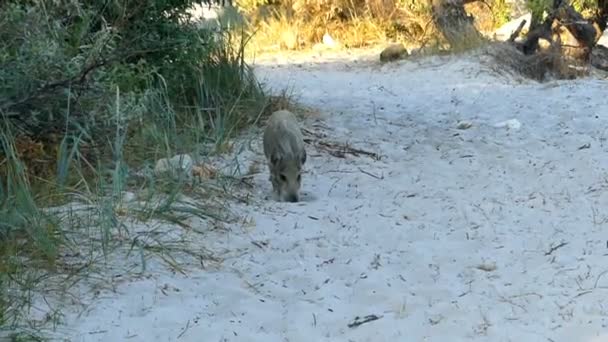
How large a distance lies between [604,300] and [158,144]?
340cm

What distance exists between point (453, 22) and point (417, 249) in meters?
8.00

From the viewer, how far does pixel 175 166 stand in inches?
231

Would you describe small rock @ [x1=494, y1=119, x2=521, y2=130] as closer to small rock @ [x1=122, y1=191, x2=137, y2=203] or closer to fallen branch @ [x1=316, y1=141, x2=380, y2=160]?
fallen branch @ [x1=316, y1=141, x2=380, y2=160]

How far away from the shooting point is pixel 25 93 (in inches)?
193

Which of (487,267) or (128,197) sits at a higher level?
(128,197)

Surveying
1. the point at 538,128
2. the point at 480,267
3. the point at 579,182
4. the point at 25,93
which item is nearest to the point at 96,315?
the point at 25,93

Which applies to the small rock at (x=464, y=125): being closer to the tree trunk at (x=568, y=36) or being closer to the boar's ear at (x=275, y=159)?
the boar's ear at (x=275, y=159)

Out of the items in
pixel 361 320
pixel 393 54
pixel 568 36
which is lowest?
pixel 361 320

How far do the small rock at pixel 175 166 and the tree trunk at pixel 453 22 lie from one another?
21.7 ft

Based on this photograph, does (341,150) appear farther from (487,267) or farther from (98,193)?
(487,267)

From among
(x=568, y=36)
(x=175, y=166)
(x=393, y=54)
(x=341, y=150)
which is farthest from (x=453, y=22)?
(x=175, y=166)

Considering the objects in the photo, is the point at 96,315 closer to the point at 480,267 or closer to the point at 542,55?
the point at 480,267

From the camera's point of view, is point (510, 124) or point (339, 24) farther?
point (339, 24)

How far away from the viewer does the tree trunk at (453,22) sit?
1188 cm
